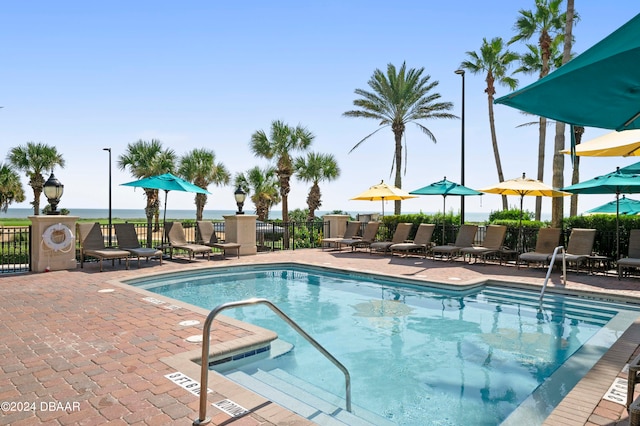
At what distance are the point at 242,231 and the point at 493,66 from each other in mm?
20146

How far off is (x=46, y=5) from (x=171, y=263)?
6872 mm

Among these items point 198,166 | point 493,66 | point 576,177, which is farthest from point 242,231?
point 493,66

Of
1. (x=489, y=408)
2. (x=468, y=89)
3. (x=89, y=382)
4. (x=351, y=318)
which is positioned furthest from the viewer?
(x=468, y=89)

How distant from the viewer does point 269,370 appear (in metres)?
4.62

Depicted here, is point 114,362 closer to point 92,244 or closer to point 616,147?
point 616,147

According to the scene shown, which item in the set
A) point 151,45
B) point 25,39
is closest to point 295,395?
point 25,39

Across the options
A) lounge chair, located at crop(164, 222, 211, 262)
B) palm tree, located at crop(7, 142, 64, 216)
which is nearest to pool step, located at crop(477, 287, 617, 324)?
lounge chair, located at crop(164, 222, 211, 262)

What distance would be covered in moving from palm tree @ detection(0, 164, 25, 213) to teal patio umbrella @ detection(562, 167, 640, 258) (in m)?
33.3

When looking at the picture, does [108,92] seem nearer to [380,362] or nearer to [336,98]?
[336,98]

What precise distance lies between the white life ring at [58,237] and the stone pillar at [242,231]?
14.5ft

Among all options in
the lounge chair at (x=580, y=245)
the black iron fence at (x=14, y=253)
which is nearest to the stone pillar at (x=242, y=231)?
the black iron fence at (x=14, y=253)

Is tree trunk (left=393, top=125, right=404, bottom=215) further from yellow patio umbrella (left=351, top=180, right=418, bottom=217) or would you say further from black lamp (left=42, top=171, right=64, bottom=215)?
black lamp (left=42, top=171, right=64, bottom=215)

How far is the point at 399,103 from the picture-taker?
22141 millimetres

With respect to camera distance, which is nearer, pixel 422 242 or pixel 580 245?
pixel 580 245
